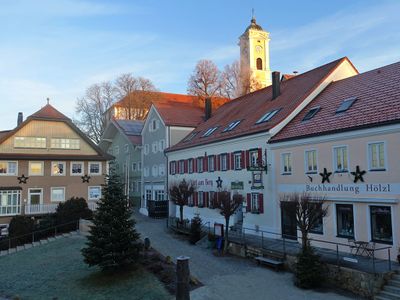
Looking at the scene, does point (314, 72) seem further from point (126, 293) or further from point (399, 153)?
point (126, 293)

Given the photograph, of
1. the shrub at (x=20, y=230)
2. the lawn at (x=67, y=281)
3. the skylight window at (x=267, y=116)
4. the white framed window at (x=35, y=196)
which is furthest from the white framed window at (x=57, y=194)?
the skylight window at (x=267, y=116)

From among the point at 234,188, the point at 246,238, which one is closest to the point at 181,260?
the point at 246,238

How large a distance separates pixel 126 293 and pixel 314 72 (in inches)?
769

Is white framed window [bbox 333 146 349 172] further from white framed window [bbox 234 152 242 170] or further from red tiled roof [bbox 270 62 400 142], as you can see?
white framed window [bbox 234 152 242 170]

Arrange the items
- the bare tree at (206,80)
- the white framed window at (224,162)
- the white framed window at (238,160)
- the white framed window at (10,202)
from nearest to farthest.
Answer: the white framed window at (238,160)
the white framed window at (224,162)
the white framed window at (10,202)
the bare tree at (206,80)

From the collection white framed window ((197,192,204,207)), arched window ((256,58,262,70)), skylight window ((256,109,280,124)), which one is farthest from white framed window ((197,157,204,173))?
arched window ((256,58,262,70))

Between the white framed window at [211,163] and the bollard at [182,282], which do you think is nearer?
the bollard at [182,282]

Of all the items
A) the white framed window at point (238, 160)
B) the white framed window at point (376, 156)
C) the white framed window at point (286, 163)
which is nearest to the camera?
the white framed window at point (376, 156)

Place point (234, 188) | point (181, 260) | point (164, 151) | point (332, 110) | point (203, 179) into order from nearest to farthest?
point (181, 260) < point (332, 110) < point (234, 188) < point (203, 179) < point (164, 151)

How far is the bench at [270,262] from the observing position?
18.0 meters

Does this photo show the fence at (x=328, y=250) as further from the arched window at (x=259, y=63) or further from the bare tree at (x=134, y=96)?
the arched window at (x=259, y=63)

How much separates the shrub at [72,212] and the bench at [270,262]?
56.1ft

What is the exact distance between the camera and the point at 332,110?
2144 cm

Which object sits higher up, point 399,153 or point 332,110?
point 332,110
